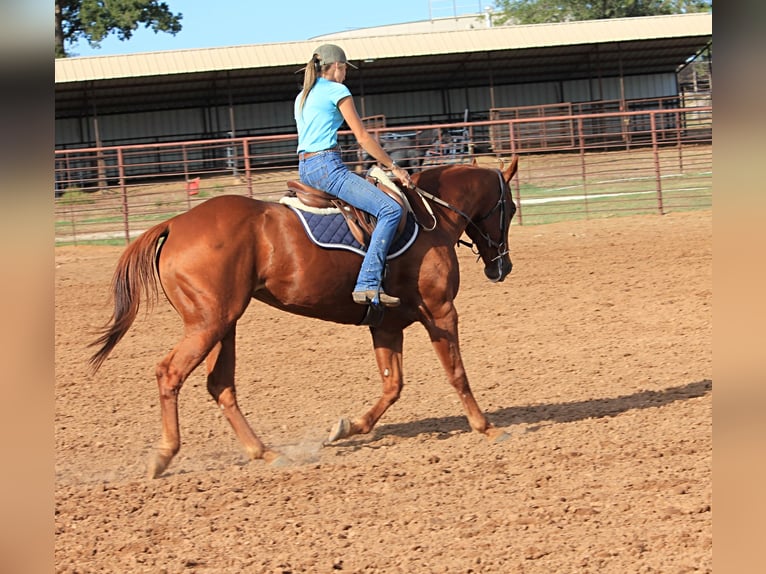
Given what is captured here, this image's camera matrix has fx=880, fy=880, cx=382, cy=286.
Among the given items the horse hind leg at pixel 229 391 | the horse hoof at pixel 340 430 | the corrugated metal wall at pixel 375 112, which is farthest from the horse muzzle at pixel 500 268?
the corrugated metal wall at pixel 375 112

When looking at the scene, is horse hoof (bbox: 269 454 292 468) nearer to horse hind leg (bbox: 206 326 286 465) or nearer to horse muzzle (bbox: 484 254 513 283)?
horse hind leg (bbox: 206 326 286 465)

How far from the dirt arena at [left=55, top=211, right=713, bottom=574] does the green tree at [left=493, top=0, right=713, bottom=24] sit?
58284 millimetres

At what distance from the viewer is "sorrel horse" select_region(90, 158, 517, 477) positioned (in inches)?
207

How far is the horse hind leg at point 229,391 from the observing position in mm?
5508

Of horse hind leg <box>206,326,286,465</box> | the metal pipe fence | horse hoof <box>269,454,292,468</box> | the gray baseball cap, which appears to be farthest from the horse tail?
the metal pipe fence

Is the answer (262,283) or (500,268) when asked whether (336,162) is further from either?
(500,268)

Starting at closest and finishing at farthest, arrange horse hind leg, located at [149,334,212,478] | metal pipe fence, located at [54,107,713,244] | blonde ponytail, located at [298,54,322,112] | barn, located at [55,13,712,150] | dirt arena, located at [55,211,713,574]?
dirt arena, located at [55,211,713,574]
horse hind leg, located at [149,334,212,478]
blonde ponytail, located at [298,54,322,112]
metal pipe fence, located at [54,107,713,244]
barn, located at [55,13,712,150]

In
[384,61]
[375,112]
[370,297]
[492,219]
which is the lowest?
[370,297]

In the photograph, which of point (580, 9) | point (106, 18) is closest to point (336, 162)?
point (106, 18)

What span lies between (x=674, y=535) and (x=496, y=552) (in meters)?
0.75

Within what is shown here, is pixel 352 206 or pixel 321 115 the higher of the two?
pixel 321 115

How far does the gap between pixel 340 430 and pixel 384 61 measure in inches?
1007

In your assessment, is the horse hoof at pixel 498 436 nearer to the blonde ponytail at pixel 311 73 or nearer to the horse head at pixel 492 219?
the horse head at pixel 492 219

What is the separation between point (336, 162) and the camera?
561 cm
